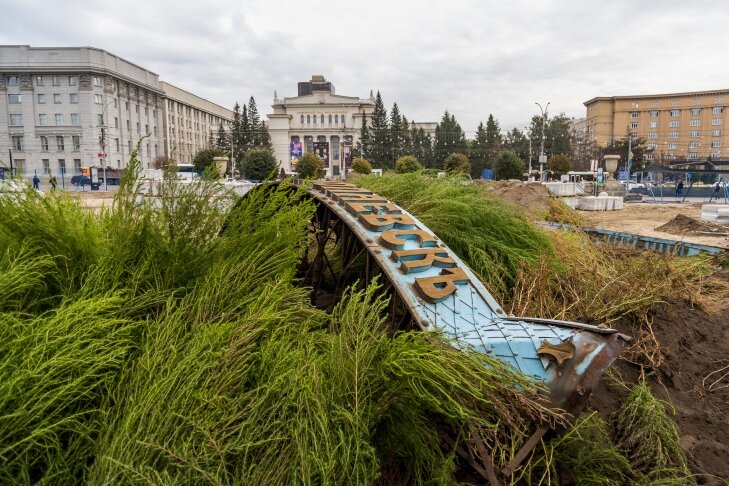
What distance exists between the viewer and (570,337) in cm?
293

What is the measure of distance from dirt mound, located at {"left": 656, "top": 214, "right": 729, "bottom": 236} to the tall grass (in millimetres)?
10176

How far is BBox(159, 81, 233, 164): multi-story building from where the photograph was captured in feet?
278

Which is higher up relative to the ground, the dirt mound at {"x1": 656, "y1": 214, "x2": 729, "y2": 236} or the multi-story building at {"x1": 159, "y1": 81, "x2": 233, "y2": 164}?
the multi-story building at {"x1": 159, "y1": 81, "x2": 233, "y2": 164}

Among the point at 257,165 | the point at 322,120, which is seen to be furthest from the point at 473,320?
the point at 322,120

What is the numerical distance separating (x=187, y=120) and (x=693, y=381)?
10122 cm

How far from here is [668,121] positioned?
3824 inches

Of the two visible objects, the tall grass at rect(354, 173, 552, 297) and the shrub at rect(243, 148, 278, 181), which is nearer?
the tall grass at rect(354, 173, 552, 297)

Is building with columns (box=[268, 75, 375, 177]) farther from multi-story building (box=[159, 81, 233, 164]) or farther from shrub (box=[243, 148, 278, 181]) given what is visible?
shrub (box=[243, 148, 278, 181])

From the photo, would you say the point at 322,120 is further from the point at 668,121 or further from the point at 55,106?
the point at 668,121

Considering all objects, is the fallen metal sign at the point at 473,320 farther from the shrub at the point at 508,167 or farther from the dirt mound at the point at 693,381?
the shrub at the point at 508,167

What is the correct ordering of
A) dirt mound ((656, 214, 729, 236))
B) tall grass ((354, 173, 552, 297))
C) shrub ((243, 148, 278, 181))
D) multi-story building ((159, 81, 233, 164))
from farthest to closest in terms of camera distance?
multi-story building ((159, 81, 233, 164)) < shrub ((243, 148, 278, 181)) < dirt mound ((656, 214, 729, 236)) < tall grass ((354, 173, 552, 297))

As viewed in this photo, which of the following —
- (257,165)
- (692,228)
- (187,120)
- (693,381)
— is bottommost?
(693,381)

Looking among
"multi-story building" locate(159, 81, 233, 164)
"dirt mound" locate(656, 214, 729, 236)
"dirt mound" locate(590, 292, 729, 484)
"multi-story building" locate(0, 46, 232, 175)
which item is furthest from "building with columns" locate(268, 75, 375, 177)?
"dirt mound" locate(590, 292, 729, 484)

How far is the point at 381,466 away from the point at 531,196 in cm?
1638
